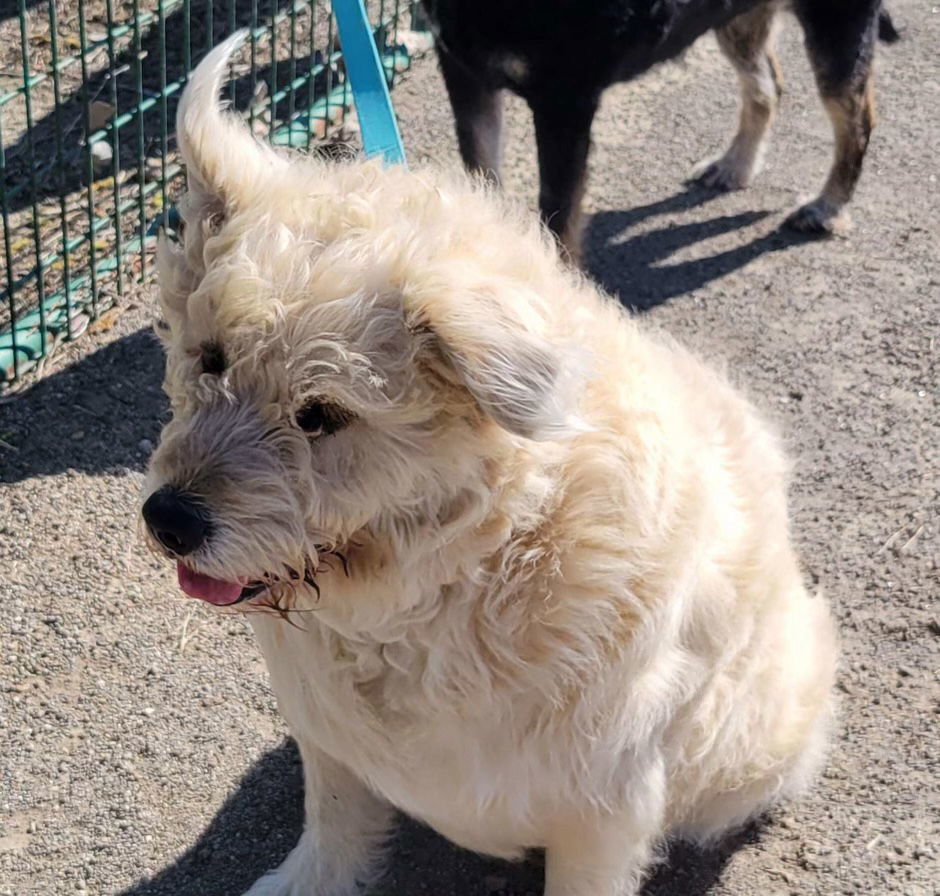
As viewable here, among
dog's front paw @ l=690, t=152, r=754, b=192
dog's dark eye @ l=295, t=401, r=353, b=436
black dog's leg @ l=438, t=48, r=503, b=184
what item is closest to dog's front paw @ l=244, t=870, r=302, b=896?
dog's dark eye @ l=295, t=401, r=353, b=436

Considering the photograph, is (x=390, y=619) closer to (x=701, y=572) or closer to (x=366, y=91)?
(x=701, y=572)

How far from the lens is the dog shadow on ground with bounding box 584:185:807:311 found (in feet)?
16.8

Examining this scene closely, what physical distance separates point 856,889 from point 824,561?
1143mm

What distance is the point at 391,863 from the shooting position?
10.2 feet

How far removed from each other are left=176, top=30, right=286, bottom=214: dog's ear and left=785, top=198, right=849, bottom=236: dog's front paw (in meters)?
3.68

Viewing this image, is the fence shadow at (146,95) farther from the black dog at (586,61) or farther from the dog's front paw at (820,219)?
the dog's front paw at (820,219)

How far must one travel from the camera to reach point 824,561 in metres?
3.89

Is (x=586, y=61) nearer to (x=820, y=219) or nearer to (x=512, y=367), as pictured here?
(x=820, y=219)

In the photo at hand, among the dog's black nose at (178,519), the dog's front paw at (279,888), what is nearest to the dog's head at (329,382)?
the dog's black nose at (178,519)

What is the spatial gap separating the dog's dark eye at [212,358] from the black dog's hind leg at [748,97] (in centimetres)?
406

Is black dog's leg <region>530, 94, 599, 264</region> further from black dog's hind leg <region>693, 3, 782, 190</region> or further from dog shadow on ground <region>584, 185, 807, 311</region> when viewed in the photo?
black dog's hind leg <region>693, 3, 782, 190</region>

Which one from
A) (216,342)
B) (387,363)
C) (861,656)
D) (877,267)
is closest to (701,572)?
(387,363)

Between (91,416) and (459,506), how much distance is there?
2442mm

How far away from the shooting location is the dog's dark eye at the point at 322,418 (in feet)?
6.56
